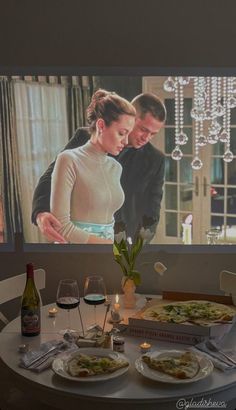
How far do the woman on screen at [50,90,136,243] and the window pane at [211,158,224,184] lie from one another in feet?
1.65

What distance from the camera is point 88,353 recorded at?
1688 mm

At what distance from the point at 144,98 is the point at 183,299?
1.19m

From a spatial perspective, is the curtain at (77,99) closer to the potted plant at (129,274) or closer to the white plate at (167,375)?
the potted plant at (129,274)

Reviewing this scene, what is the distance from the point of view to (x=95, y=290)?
6.41 ft

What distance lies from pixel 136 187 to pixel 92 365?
141 cm

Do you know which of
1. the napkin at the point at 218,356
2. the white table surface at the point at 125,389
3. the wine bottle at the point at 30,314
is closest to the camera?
the white table surface at the point at 125,389

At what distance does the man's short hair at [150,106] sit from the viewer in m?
2.81

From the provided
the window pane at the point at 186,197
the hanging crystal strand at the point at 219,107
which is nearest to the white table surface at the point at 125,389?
the window pane at the point at 186,197

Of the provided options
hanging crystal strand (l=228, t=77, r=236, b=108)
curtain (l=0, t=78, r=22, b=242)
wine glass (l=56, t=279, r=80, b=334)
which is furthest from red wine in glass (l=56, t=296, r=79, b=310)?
hanging crystal strand (l=228, t=77, r=236, b=108)

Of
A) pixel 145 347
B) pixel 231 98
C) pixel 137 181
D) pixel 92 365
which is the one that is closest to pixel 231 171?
pixel 231 98

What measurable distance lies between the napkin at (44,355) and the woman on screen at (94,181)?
1113 millimetres

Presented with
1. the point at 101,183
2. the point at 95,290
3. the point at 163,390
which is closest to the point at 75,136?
the point at 101,183

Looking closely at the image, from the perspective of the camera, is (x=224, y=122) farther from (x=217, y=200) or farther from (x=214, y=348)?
(x=214, y=348)

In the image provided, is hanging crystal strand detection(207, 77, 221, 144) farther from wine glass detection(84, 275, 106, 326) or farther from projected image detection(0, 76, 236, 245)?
wine glass detection(84, 275, 106, 326)
